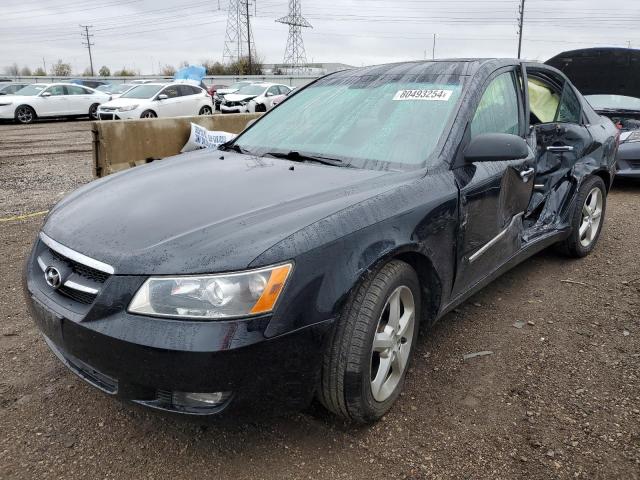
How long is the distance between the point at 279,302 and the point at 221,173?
3.52 feet

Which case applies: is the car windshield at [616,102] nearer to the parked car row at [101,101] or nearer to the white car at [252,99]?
the parked car row at [101,101]

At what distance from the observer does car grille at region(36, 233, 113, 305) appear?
1.92 meters

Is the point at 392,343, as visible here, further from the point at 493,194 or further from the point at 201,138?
the point at 201,138

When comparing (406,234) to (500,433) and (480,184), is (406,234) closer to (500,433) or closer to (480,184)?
(480,184)

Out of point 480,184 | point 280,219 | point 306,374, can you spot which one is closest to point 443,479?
point 306,374

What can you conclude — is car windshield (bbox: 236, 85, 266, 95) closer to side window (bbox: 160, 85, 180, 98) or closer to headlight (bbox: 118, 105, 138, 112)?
side window (bbox: 160, 85, 180, 98)

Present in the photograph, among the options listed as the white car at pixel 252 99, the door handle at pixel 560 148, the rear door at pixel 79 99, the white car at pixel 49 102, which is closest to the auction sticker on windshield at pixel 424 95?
the door handle at pixel 560 148

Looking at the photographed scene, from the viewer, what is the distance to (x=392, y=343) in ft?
7.61

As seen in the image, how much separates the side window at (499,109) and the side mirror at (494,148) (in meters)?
0.22

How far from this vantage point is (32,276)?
2279 mm

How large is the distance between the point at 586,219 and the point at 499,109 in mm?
1714

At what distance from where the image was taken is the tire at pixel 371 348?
2.03 metres

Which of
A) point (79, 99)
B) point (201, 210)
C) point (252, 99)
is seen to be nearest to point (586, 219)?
point (201, 210)

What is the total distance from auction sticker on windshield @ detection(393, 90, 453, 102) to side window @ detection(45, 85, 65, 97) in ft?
63.4
